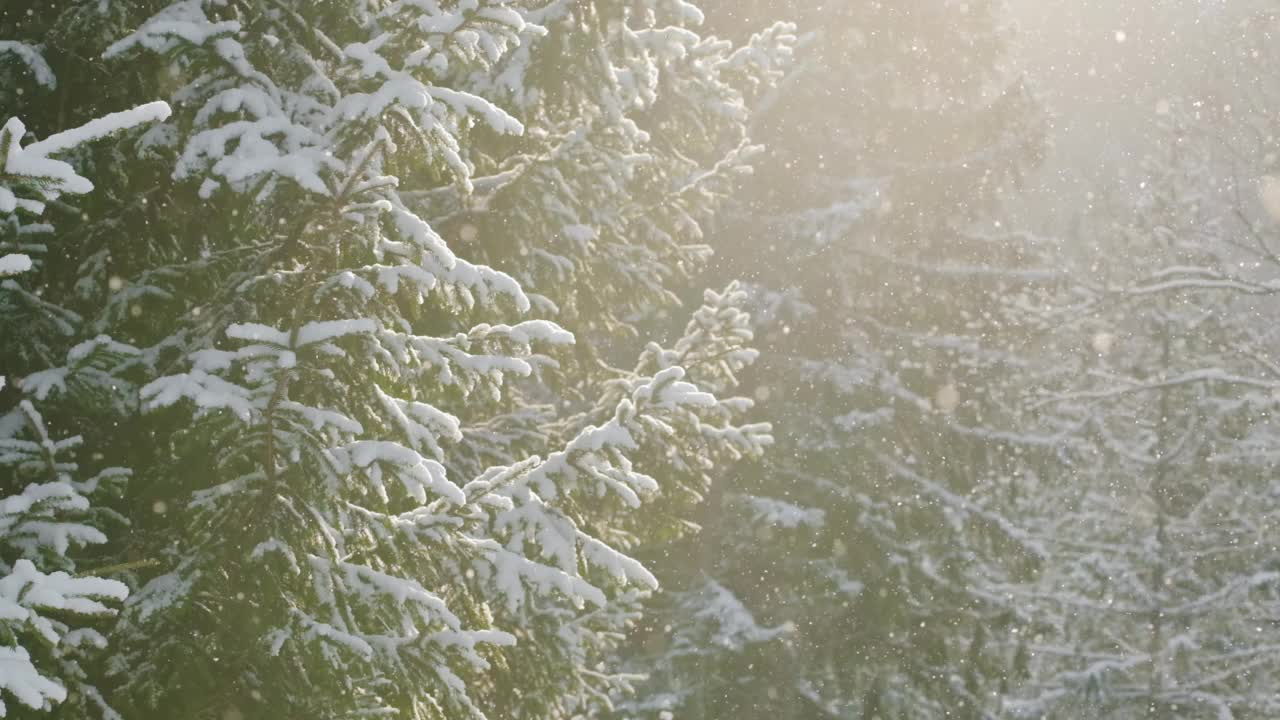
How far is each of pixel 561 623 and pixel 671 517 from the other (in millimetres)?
793

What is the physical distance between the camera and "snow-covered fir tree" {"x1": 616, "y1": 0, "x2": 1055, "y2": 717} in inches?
421

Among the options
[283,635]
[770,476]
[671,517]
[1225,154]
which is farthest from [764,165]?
[283,635]

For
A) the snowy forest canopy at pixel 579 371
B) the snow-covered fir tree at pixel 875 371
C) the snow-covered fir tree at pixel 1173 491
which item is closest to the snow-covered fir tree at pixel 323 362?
the snowy forest canopy at pixel 579 371

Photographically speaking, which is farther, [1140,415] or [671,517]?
[1140,415]

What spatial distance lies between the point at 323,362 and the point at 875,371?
880cm

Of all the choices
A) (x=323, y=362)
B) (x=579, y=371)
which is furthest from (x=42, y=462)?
(x=579, y=371)

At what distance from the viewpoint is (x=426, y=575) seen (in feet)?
12.1

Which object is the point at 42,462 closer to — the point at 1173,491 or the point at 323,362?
the point at 323,362

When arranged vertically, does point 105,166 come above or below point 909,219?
below

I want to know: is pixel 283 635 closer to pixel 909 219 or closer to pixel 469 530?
pixel 469 530

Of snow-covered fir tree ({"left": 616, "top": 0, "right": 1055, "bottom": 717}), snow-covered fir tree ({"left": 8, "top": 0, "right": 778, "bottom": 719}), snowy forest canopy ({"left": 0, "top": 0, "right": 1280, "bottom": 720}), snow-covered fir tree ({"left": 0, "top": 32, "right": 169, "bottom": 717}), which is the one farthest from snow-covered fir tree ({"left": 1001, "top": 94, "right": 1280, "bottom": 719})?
snow-covered fir tree ({"left": 0, "top": 32, "right": 169, "bottom": 717})

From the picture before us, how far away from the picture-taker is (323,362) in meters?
3.12

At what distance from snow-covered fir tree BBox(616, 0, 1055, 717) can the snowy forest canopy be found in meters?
0.05

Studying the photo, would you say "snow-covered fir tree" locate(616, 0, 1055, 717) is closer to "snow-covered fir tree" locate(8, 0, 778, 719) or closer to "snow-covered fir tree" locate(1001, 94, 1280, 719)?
"snow-covered fir tree" locate(1001, 94, 1280, 719)
